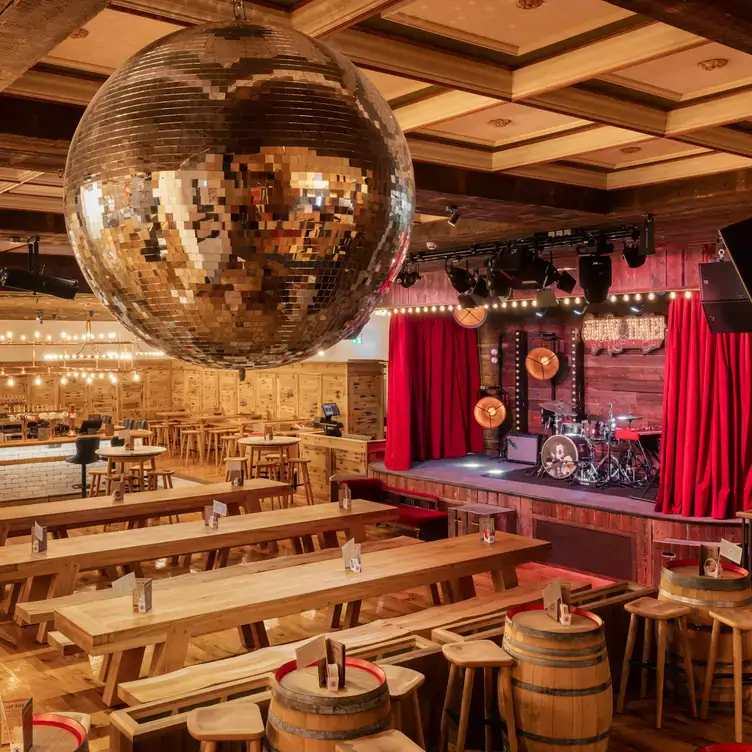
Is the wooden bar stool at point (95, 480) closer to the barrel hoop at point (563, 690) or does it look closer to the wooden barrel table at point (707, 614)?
the wooden barrel table at point (707, 614)

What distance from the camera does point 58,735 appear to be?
3.03 meters

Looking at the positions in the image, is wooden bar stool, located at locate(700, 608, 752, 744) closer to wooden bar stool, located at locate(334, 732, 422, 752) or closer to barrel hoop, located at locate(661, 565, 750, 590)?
barrel hoop, located at locate(661, 565, 750, 590)

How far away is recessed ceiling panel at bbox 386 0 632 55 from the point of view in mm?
3131

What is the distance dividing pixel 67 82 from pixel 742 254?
10.5ft

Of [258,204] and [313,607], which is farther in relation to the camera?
[313,607]

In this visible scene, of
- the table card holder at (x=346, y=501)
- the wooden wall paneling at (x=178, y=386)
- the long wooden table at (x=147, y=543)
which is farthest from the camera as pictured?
the wooden wall paneling at (x=178, y=386)

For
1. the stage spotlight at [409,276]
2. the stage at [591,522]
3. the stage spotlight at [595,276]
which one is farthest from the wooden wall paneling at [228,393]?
the stage spotlight at [595,276]

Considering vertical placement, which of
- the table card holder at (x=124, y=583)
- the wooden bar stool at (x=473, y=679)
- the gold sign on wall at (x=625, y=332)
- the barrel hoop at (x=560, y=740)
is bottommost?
the barrel hoop at (x=560, y=740)

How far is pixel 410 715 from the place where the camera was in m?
3.81

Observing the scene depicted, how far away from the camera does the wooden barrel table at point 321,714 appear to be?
300cm

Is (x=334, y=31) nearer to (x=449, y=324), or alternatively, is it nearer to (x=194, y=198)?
(x=194, y=198)

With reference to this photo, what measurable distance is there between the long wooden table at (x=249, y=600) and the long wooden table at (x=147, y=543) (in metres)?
0.79

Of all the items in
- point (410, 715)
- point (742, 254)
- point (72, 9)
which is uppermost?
point (72, 9)

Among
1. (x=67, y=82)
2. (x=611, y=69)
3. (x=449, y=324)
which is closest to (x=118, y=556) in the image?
(x=67, y=82)
